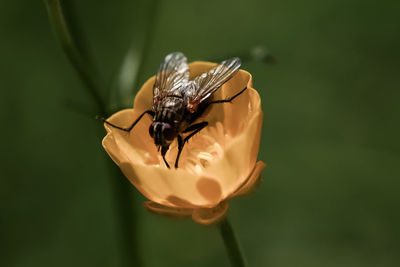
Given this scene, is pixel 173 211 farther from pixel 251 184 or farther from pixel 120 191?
pixel 120 191

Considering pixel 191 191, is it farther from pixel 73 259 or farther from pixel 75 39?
pixel 73 259

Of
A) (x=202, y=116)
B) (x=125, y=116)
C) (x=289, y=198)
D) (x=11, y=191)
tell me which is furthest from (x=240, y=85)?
(x=11, y=191)

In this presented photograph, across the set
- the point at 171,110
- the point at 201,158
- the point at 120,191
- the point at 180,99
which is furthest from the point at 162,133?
the point at 120,191

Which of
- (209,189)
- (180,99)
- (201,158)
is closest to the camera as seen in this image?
(209,189)

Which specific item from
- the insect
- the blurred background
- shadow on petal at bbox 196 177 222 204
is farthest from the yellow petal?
the blurred background

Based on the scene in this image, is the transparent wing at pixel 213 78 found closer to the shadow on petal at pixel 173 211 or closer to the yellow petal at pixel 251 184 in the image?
the yellow petal at pixel 251 184

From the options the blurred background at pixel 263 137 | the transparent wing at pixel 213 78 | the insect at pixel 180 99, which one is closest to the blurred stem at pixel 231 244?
the insect at pixel 180 99
